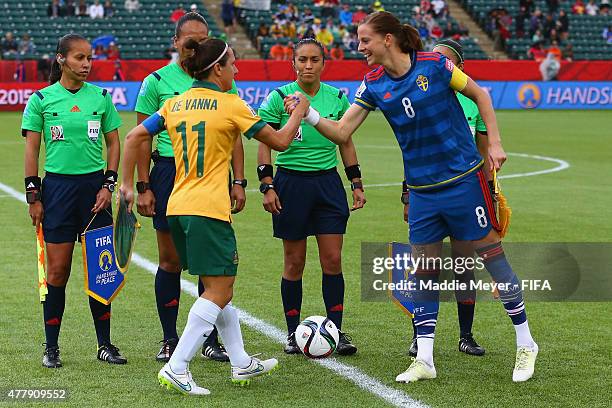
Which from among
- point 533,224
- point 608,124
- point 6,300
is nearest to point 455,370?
point 6,300

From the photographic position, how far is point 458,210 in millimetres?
6305

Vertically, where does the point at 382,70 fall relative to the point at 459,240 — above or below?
above

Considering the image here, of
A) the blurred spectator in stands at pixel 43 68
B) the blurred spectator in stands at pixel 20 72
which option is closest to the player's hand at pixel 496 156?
the blurred spectator in stands at pixel 20 72

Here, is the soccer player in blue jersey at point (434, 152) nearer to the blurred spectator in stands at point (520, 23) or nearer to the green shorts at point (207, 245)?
the green shorts at point (207, 245)

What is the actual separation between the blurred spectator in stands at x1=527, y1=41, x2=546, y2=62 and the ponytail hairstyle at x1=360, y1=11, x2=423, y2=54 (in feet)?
106

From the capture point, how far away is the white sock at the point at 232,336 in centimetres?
619

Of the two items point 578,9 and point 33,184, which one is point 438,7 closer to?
point 578,9

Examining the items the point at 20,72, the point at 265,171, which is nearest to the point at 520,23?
the point at 20,72

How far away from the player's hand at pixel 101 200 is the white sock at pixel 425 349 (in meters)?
2.19

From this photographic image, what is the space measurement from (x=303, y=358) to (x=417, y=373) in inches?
36.1

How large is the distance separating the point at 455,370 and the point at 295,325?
1.26 m

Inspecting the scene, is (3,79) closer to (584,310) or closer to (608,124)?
(608,124)

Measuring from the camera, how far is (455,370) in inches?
258

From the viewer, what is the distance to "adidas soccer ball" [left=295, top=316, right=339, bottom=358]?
6.73 metres
